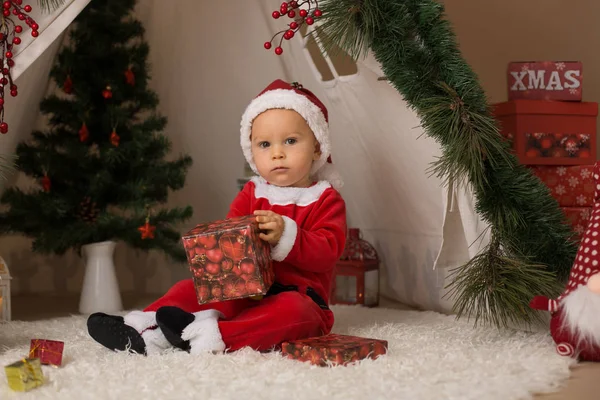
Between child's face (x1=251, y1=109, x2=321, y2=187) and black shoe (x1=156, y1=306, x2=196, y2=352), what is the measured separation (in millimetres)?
417

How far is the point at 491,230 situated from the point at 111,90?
1252 mm

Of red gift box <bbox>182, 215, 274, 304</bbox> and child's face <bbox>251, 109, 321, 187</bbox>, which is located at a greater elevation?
child's face <bbox>251, 109, 321, 187</bbox>

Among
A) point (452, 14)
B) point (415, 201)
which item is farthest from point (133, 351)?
point (452, 14)

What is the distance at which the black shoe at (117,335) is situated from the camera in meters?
1.56

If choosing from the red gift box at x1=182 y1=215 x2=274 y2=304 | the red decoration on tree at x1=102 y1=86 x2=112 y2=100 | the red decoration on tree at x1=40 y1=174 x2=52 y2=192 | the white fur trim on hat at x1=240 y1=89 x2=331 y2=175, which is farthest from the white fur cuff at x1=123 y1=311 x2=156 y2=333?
the red decoration on tree at x1=102 y1=86 x2=112 y2=100

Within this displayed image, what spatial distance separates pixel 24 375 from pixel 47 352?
0.18 m

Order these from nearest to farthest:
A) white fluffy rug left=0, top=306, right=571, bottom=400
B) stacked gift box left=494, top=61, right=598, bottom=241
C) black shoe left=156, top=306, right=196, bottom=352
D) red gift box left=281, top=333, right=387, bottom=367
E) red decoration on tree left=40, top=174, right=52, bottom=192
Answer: white fluffy rug left=0, top=306, right=571, bottom=400 → red gift box left=281, top=333, right=387, bottom=367 → black shoe left=156, top=306, right=196, bottom=352 → stacked gift box left=494, top=61, right=598, bottom=241 → red decoration on tree left=40, top=174, right=52, bottom=192

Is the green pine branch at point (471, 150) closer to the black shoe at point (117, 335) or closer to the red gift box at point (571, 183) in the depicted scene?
the red gift box at point (571, 183)

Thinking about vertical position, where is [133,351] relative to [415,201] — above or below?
below

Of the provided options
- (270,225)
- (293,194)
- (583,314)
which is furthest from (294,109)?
(583,314)

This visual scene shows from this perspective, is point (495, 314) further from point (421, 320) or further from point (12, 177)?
point (12, 177)

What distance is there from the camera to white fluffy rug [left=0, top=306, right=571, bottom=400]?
1252mm

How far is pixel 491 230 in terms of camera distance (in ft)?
5.68

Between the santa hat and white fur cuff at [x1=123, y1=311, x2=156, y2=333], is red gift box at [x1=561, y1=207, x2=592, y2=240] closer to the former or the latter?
the santa hat
